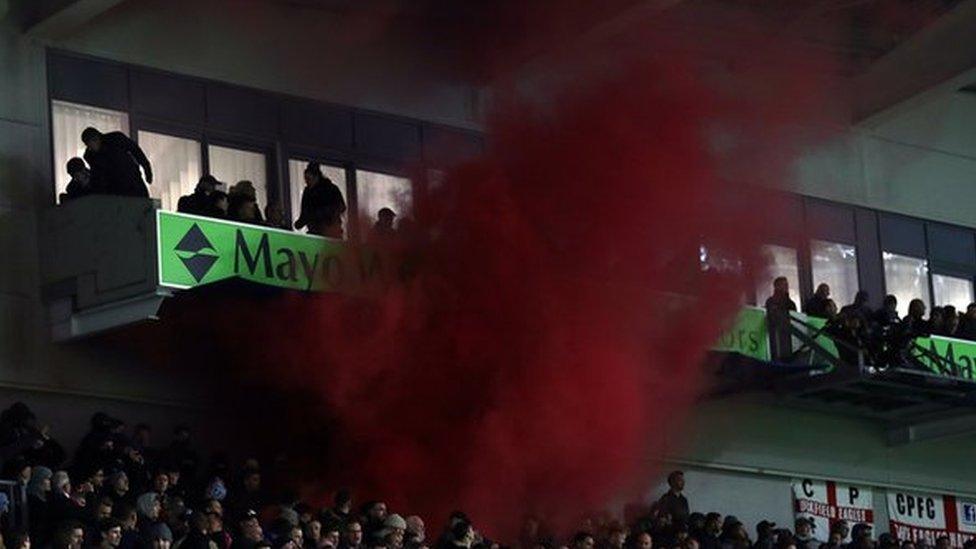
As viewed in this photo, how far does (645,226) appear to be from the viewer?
87.7ft

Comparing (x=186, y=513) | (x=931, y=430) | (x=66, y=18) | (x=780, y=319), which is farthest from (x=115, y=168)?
(x=931, y=430)

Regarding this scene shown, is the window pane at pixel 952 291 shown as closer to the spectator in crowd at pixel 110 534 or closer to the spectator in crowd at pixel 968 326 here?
the spectator in crowd at pixel 968 326

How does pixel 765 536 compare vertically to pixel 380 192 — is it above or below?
below

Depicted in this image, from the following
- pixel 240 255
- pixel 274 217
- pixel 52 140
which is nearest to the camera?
pixel 240 255

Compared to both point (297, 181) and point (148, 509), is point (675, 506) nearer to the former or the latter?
point (297, 181)

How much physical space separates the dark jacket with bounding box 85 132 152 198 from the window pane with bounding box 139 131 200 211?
1.30 metres

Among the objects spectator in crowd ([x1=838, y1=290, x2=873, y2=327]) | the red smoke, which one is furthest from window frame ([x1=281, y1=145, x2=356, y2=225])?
spectator in crowd ([x1=838, y1=290, x2=873, y2=327])

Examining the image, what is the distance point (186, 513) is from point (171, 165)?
5757mm

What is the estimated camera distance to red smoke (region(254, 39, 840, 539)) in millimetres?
24469

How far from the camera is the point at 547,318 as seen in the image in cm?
2558

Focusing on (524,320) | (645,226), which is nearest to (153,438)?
(524,320)

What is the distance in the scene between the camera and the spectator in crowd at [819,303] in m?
29.3

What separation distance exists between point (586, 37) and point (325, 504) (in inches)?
281

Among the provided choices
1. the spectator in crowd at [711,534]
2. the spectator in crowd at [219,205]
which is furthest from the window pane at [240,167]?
the spectator in crowd at [711,534]
